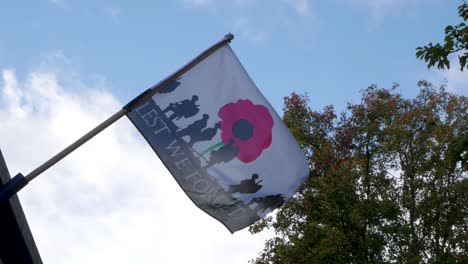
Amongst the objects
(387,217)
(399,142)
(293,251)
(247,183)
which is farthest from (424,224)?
(247,183)

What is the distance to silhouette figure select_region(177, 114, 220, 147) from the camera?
6.93m

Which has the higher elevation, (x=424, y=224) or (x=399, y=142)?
(x=399, y=142)

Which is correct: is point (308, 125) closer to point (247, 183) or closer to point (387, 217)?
point (387, 217)

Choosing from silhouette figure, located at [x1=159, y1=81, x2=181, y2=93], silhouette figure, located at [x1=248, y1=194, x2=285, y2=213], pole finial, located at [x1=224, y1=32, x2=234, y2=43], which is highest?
pole finial, located at [x1=224, y1=32, x2=234, y2=43]

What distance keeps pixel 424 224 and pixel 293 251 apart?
16.3 ft

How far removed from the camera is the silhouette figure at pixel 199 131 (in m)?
6.93

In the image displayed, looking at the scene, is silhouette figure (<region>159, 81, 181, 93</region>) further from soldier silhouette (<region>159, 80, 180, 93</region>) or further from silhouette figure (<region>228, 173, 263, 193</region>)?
silhouette figure (<region>228, 173, 263, 193</region>)

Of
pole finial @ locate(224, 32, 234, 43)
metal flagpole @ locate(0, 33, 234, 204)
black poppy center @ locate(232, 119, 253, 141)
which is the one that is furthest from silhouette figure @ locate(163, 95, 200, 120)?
pole finial @ locate(224, 32, 234, 43)

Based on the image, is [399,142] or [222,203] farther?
[399,142]

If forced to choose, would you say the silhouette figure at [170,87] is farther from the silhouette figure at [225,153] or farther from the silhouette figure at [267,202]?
the silhouette figure at [267,202]

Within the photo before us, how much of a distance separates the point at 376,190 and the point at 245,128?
2043 centimetres

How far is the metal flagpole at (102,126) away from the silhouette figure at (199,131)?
502mm

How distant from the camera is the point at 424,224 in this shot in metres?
25.9

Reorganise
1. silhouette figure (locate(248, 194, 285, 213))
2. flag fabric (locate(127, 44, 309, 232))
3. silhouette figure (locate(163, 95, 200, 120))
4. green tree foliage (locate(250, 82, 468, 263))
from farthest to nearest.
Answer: green tree foliage (locate(250, 82, 468, 263)), silhouette figure (locate(248, 194, 285, 213)), silhouette figure (locate(163, 95, 200, 120)), flag fabric (locate(127, 44, 309, 232))
